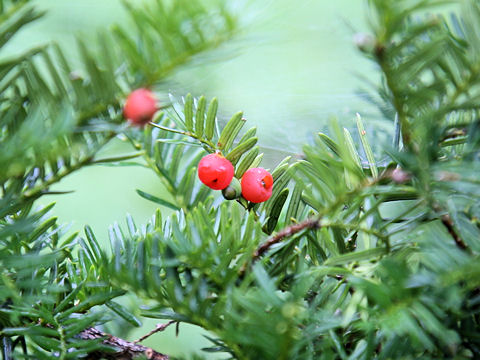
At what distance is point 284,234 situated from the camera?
0.18m

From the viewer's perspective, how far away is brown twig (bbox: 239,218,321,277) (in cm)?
17

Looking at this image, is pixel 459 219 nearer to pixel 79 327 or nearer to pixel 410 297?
pixel 410 297

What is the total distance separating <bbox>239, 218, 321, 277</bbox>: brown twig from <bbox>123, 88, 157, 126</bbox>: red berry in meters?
0.06

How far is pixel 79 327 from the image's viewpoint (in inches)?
7.4

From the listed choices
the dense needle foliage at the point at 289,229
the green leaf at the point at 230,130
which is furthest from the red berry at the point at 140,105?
the green leaf at the point at 230,130

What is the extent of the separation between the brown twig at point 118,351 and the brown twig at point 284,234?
0.05m

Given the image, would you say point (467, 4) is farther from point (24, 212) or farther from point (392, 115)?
point (24, 212)

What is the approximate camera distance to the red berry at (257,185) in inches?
9.2

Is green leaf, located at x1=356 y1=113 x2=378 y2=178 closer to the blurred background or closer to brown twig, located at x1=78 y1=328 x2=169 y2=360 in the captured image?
the blurred background

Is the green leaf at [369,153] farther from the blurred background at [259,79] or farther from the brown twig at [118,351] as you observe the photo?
the brown twig at [118,351]

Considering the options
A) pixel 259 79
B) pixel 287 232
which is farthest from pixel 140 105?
pixel 259 79

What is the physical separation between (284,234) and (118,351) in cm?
9

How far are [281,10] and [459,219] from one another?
0.28 ft

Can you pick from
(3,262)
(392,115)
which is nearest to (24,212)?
(3,262)
